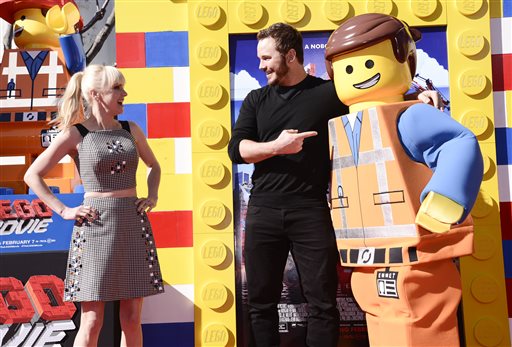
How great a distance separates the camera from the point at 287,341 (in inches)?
90.4

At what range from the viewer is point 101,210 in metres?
1.84

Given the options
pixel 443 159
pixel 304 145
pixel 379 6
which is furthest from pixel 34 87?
pixel 443 159

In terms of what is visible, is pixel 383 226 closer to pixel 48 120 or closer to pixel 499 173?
pixel 499 173

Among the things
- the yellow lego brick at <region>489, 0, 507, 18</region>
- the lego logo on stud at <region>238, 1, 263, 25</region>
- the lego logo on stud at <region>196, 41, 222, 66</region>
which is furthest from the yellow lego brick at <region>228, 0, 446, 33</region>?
the yellow lego brick at <region>489, 0, 507, 18</region>

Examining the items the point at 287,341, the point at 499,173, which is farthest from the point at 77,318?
the point at 499,173

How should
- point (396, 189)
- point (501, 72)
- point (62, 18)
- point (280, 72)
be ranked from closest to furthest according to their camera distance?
point (396, 189)
point (280, 72)
point (501, 72)
point (62, 18)

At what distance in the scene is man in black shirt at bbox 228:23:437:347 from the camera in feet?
6.07

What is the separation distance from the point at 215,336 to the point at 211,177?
60cm

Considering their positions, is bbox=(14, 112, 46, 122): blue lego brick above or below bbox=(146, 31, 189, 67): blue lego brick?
below

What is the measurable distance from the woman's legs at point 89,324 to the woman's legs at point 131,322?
8 centimetres

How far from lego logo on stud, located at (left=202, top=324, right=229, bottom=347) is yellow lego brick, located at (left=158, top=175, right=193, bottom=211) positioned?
1.54 feet

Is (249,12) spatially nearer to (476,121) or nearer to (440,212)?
(476,121)

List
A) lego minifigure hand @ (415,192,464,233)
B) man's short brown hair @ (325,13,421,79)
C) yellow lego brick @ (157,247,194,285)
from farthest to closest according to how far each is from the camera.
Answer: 1. yellow lego brick @ (157,247,194,285)
2. man's short brown hair @ (325,13,421,79)
3. lego minifigure hand @ (415,192,464,233)

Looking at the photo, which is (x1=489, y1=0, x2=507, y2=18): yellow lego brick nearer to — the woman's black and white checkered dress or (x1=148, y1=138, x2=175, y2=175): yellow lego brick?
(x1=148, y1=138, x2=175, y2=175): yellow lego brick
